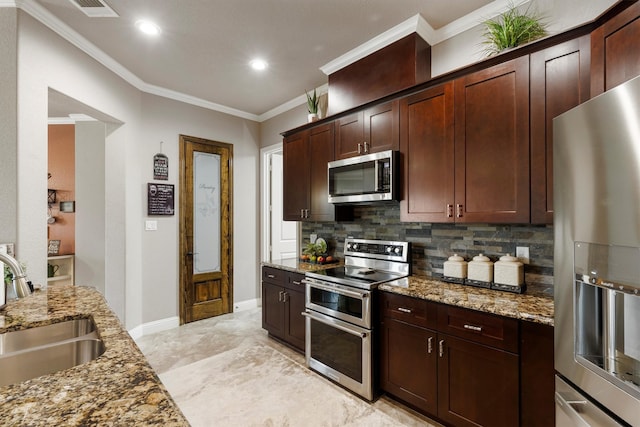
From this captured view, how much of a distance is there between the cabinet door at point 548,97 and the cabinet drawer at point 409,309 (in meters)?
0.83

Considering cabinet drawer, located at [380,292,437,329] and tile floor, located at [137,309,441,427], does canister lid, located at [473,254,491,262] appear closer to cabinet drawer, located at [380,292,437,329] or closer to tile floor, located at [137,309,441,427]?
cabinet drawer, located at [380,292,437,329]

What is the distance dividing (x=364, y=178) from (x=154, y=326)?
3.09 m

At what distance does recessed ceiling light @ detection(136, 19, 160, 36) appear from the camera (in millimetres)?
2490

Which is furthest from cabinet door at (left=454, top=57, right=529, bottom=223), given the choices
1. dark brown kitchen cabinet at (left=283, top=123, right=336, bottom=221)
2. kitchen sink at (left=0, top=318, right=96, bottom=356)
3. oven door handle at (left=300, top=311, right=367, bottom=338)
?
kitchen sink at (left=0, top=318, right=96, bottom=356)

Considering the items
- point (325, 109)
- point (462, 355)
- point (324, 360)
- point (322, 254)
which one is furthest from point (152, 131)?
point (462, 355)

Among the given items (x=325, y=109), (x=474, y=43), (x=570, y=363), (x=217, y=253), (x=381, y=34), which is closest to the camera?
(x=570, y=363)

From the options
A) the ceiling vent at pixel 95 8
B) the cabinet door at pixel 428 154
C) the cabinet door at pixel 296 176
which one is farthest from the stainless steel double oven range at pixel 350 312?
the ceiling vent at pixel 95 8

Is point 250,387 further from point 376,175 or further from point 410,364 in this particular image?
point 376,175

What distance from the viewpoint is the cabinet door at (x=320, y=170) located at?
3.10m

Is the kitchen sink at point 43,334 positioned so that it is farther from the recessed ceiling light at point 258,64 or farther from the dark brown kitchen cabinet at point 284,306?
the recessed ceiling light at point 258,64

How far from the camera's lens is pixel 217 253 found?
4.31 metres

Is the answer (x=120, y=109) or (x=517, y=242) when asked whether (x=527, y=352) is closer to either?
(x=517, y=242)

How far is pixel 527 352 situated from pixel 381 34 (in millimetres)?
2546

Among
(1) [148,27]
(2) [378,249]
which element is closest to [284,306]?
(2) [378,249]
